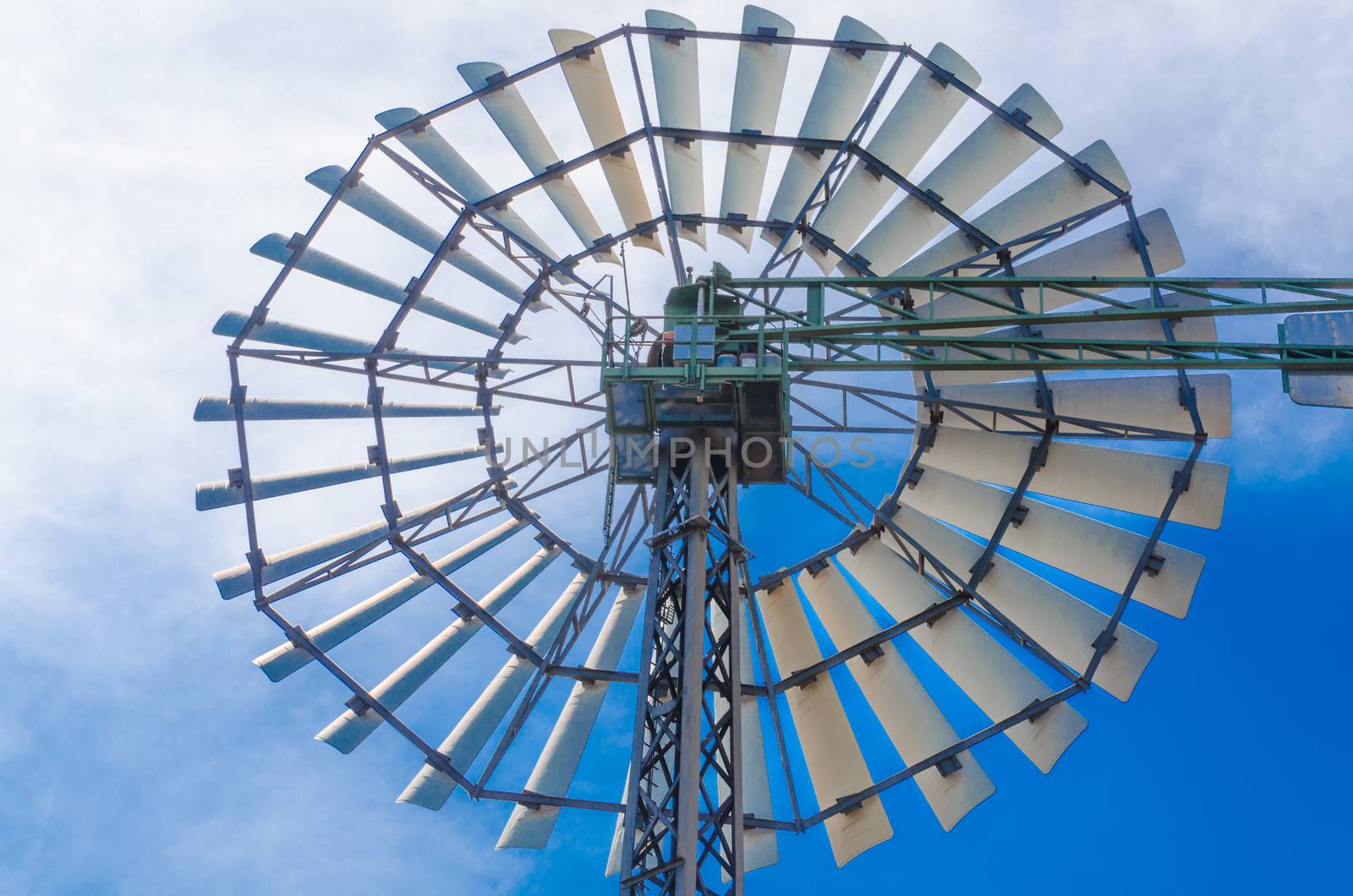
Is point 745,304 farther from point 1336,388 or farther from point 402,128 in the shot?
point 1336,388

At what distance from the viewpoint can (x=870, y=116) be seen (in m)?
14.3

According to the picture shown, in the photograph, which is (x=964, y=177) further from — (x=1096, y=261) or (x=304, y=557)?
(x=304, y=557)

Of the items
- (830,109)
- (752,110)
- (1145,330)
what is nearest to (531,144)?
(752,110)

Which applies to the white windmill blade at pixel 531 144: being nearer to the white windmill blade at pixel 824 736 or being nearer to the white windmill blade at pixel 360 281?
the white windmill blade at pixel 360 281

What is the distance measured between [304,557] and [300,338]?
2580 mm

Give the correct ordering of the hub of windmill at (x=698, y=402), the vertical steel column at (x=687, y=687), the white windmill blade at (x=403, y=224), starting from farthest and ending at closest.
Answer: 1. the white windmill blade at (x=403, y=224)
2. the hub of windmill at (x=698, y=402)
3. the vertical steel column at (x=687, y=687)

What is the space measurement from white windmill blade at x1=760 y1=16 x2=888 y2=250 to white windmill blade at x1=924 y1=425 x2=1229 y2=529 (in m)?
3.55

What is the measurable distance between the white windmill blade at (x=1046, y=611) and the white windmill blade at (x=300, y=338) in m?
6.36

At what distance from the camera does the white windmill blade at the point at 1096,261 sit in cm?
1399

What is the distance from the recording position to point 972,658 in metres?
14.1

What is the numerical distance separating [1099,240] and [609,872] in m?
9.79

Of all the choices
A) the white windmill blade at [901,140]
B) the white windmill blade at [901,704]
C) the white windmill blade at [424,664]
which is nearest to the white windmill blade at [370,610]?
the white windmill blade at [424,664]

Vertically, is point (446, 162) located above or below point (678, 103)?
below

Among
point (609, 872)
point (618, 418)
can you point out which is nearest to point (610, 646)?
point (609, 872)
